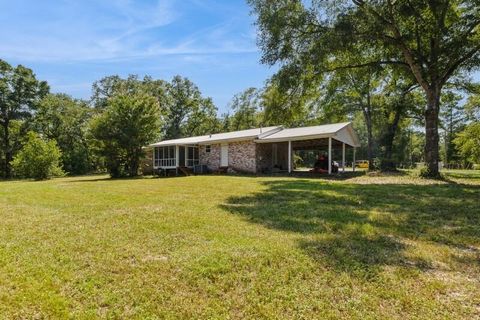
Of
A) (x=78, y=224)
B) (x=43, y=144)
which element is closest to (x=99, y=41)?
(x=78, y=224)

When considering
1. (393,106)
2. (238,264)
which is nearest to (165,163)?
(393,106)

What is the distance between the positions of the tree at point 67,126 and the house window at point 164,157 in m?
11.4

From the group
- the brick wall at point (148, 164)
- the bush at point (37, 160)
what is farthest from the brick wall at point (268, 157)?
the bush at point (37, 160)

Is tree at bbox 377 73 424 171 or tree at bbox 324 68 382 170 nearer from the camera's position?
tree at bbox 377 73 424 171

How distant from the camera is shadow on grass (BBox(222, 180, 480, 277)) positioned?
4301 millimetres

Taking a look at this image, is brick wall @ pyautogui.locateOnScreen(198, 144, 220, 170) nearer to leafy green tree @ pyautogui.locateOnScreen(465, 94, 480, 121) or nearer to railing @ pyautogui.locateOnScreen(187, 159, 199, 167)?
railing @ pyautogui.locateOnScreen(187, 159, 199, 167)

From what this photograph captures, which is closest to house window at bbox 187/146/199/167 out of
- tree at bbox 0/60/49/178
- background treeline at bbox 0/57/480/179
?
background treeline at bbox 0/57/480/179

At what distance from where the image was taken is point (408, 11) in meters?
13.4

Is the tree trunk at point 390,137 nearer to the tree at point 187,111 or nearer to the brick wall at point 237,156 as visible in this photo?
the brick wall at point 237,156

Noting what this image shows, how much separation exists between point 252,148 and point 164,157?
8.01m

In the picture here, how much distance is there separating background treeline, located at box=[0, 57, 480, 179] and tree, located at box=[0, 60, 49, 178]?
9 centimetres

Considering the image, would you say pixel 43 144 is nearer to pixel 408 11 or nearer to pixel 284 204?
pixel 284 204

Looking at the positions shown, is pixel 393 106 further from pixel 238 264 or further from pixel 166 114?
pixel 166 114

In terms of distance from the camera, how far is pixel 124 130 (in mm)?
21719
